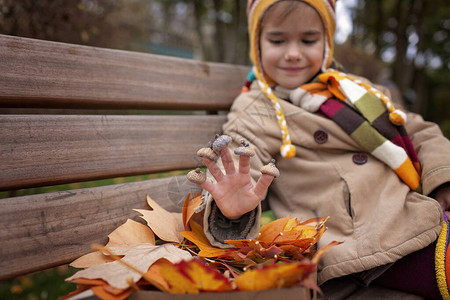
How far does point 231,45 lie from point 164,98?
3948mm

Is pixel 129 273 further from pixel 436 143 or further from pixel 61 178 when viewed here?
pixel 436 143

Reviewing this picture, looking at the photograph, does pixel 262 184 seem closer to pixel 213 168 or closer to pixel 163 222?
pixel 213 168

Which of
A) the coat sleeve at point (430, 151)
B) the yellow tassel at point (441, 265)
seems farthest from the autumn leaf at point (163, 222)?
the coat sleeve at point (430, 151)

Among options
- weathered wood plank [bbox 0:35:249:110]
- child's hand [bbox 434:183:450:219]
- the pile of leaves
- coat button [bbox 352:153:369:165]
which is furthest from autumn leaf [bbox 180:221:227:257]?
child's hand [bbox 434:183:450:219]

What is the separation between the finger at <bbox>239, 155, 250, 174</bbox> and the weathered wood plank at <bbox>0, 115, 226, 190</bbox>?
1.62 ft

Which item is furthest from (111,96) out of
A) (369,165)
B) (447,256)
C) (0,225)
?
(447,256)

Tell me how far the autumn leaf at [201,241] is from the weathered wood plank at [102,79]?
59 centimetres

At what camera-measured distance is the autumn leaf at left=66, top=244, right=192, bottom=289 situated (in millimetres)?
836

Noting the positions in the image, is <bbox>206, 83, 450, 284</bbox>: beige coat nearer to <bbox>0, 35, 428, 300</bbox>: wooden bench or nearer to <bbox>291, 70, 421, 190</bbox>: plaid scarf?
<bbox>291, 70, 421, 190</bbox>: plaid scarf

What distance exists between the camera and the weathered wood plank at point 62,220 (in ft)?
3.36

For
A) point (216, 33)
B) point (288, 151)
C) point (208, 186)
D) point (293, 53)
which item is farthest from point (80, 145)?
point (216, 33)

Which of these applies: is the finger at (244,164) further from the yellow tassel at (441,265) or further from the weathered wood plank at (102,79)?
the yellow tassel at (441,265)

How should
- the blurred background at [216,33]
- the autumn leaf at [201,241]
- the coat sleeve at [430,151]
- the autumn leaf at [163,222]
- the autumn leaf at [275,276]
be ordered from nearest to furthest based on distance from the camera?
the autumn leaf at [275,276]
the autumn leaf at [201,241]
the autumn leaf at [163,222]
the coat sleeve at [430,151]
the blurred background at [216,33]

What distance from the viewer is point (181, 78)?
5.31 ft
